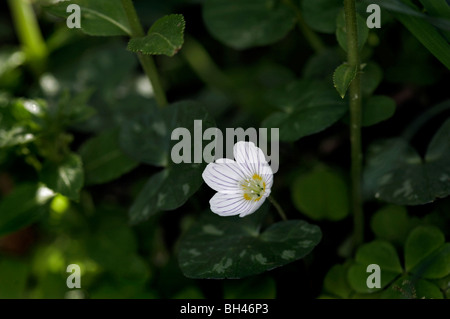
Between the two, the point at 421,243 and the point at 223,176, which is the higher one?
the point at 223,176

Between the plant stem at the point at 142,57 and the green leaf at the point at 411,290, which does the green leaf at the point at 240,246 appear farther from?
the plant stem at the point at 142,57

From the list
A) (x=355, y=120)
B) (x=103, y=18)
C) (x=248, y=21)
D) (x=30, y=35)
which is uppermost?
(x=30, y=35)

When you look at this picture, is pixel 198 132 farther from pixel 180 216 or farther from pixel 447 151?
pixel 447 151

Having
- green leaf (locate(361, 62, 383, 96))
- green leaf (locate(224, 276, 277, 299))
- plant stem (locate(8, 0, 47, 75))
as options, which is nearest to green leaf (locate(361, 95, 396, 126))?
green leaf (locate(361, 62, 383, 96))

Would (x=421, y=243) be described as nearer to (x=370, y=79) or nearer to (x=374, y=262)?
(x=374, y=262)

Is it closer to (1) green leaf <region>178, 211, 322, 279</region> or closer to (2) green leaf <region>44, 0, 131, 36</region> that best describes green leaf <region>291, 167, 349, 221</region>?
(1) green leaf <region>178, 211, 322, 279</region>

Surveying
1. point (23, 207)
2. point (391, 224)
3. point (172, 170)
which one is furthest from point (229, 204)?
point (23, 207)

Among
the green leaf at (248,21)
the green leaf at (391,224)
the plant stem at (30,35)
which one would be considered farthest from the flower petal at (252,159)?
the plant stem at (30,35)
